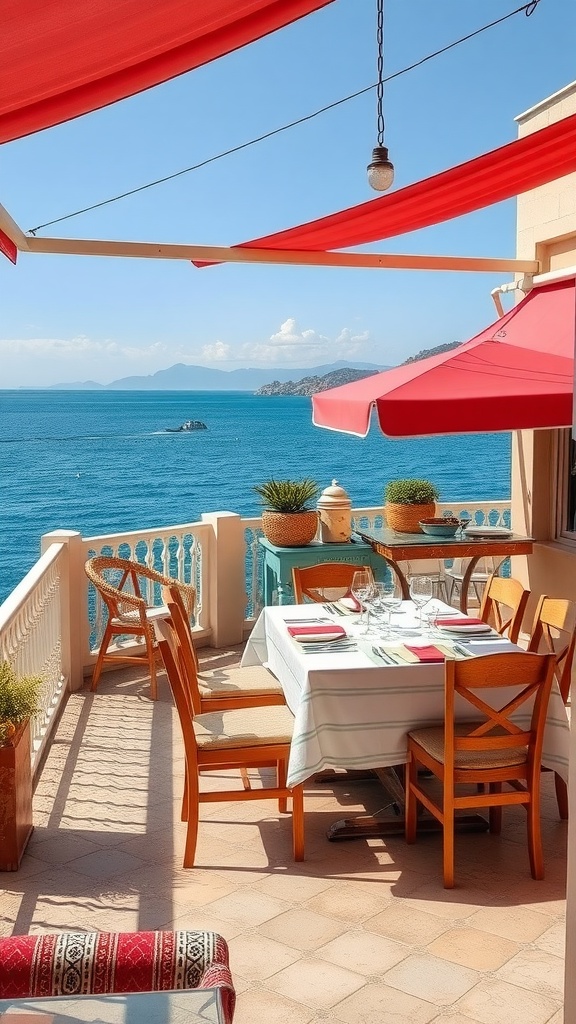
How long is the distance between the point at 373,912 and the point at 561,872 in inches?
34.4

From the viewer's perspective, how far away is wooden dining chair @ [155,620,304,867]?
4016 millimetres

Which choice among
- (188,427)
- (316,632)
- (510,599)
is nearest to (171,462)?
(188,427)

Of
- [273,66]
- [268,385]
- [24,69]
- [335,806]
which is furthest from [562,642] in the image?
[268,385]

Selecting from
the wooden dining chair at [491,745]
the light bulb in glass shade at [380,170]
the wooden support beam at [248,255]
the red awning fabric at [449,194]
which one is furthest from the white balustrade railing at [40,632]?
the light bulb in glass shade at [380,170]

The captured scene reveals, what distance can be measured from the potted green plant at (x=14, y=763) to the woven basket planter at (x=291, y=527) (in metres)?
3.11

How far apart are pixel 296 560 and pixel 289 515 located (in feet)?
1.10

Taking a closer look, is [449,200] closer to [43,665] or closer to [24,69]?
[24,69]

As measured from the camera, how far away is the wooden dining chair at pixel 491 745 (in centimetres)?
372

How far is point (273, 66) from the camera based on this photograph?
1071 inches

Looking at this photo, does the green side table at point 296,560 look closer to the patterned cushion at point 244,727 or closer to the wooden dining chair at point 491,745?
the patterned cushion at point 244,727

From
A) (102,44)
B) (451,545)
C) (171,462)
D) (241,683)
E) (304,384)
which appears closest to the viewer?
(102,44)

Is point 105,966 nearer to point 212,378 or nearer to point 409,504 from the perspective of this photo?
point 409,504

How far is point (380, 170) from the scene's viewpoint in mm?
4809

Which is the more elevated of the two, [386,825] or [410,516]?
[410,516]
